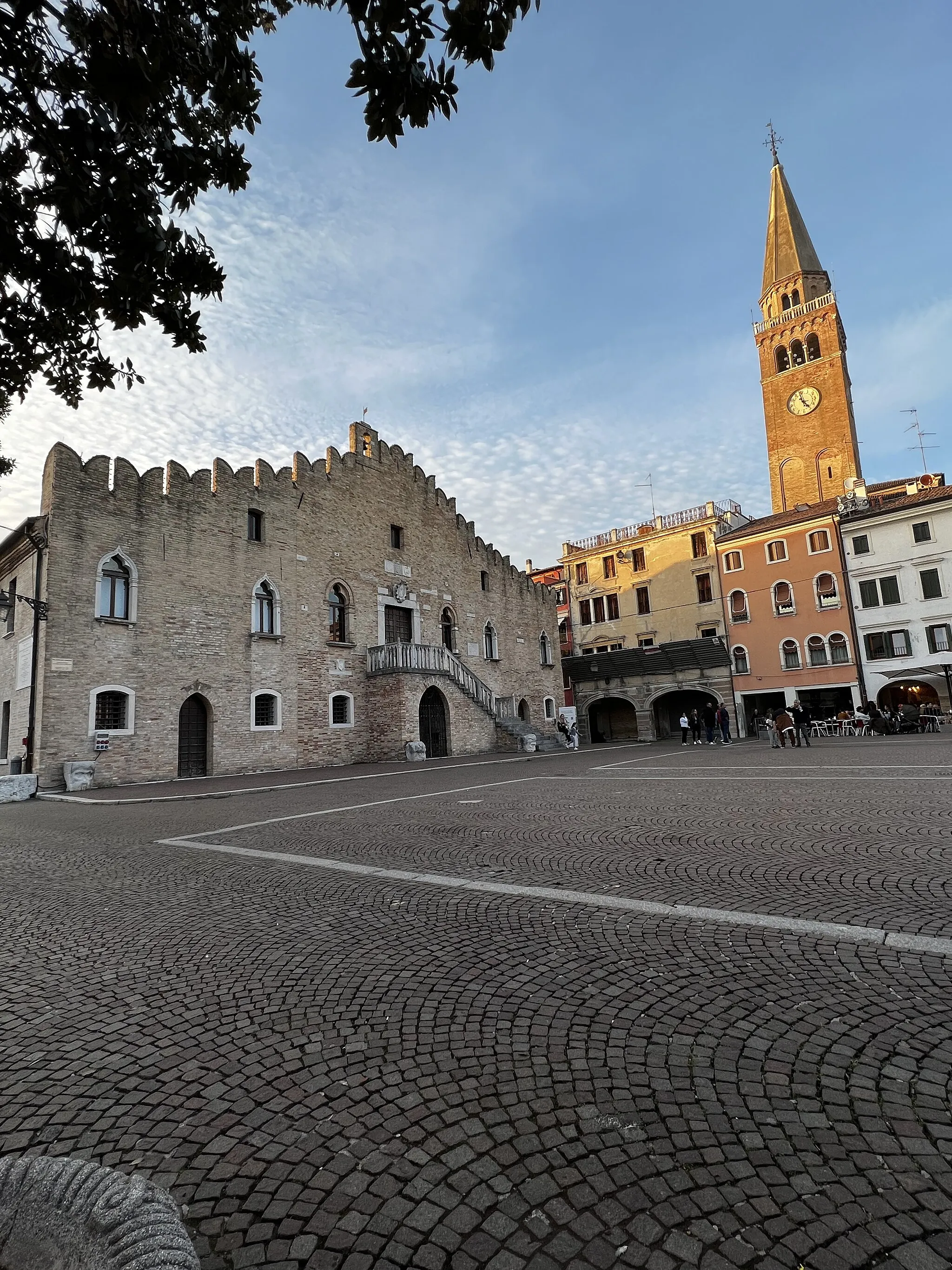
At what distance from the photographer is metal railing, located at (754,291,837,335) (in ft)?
173

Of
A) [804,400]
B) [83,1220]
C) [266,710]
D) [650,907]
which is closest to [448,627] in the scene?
[266,710]

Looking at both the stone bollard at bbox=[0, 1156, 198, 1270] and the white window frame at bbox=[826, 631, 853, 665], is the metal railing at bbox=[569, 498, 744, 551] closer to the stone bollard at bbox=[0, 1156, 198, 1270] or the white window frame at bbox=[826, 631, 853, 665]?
the white window frame at bbox=[826, 631, 853, 665]

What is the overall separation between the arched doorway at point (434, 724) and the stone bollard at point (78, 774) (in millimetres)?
11701

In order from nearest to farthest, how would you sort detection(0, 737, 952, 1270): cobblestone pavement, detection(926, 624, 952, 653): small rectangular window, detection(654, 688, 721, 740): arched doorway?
1. detection(0, 737, 952, 1270): cobblestone pavement
2. detection(926, 624, 952, 653): small rectangular window
3. detection(654, 688, 721, 740): arched doorway

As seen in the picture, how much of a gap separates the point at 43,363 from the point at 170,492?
17.2m

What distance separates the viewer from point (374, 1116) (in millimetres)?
2379

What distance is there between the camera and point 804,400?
52.6 metres

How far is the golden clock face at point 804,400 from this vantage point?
5181cm

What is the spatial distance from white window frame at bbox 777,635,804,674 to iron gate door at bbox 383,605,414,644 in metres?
20.1

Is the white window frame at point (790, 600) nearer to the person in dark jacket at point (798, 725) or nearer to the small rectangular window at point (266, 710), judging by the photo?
the person in dark jacket at point (798, 725)

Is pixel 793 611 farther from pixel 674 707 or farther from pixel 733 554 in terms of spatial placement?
pixel 674 707

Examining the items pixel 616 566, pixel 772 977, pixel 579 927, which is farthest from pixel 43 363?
pixel 616 566

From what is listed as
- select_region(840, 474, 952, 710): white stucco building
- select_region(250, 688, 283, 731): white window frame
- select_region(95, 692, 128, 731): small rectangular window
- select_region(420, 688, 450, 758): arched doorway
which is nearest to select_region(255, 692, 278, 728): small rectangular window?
select_region(250, 688, 283, 731): white window frame

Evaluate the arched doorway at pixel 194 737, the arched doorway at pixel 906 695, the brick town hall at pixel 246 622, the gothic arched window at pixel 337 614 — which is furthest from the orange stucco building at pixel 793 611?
the arched doorway at pixel 194 737
